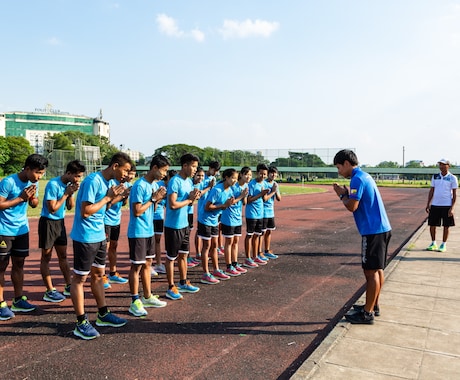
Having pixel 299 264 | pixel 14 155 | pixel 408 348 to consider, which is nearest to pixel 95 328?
pixel 408 348

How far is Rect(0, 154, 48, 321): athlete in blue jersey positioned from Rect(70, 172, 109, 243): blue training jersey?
851 millimetres

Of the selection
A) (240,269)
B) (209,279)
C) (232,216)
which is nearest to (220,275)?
(209,279)

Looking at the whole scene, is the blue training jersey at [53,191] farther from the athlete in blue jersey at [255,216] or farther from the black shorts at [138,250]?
the athlete in blue jersey at [255,216]

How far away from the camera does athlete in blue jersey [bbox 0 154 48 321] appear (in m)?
4.64

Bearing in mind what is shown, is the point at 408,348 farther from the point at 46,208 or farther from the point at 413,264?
the point at 46,208

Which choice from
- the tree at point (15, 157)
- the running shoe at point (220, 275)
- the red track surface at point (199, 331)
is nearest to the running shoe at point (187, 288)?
the red track surface at point (199, 331)

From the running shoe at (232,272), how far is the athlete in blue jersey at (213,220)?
0.57ft

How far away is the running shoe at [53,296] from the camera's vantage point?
5.39 metres

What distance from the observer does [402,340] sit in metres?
4.09

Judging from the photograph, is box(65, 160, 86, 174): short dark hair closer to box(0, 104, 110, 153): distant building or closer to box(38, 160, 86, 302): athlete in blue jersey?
box(38, 160, 86, 302): athlete in blue jersey

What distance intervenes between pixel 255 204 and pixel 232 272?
1483 mm

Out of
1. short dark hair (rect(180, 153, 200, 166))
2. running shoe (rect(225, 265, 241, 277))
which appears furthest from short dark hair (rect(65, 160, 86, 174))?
running shoe (rect(225, 265, 241, 277))

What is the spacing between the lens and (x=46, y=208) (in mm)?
5383

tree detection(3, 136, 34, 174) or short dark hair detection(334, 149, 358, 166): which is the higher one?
tree detection(3, 136, 34, 174)
